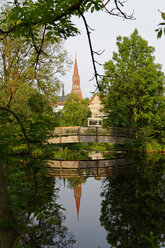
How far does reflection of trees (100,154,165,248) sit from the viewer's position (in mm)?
3877

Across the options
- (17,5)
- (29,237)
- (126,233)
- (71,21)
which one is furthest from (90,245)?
(17,5)

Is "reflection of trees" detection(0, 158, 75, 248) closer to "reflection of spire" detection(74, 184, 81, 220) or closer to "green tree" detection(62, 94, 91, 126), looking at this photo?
"reflection of spire" detection(74, 184, 81, 220)

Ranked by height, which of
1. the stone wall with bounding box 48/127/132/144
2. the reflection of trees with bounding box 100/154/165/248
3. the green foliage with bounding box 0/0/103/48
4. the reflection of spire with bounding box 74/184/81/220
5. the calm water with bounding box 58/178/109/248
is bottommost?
the reflection of spire with bounding box 74/184/81/220

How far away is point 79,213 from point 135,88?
54.2 feet

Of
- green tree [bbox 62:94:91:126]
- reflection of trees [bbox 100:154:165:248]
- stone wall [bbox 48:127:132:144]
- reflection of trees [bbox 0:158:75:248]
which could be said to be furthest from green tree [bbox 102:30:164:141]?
green tree [bbox 62:94:91:126]

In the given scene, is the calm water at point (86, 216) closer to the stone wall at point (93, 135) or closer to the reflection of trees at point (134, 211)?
the reflection of trees at point (134, 211)

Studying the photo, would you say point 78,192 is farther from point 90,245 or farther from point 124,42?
point 124,42

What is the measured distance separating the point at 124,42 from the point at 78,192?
1916 cm

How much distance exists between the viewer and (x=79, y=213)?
5465 millimetres

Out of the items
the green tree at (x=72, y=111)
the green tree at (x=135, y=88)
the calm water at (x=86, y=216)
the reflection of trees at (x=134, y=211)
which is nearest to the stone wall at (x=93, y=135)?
the green tree at (x=135, y=88)

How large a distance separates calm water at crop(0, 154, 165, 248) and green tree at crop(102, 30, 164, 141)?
12096 millimetres

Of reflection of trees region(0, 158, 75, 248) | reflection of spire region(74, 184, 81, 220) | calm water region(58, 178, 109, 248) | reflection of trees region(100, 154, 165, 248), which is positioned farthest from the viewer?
reflection of spire region(74, 184, 81, 220)

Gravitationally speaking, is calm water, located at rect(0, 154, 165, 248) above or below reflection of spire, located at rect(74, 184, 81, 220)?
above

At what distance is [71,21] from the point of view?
286cm
